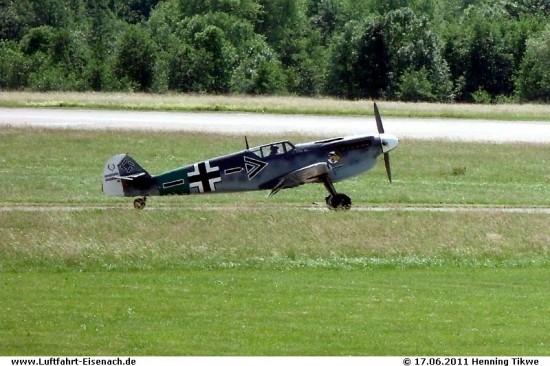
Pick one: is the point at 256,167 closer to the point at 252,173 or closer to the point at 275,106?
the point at 252,173

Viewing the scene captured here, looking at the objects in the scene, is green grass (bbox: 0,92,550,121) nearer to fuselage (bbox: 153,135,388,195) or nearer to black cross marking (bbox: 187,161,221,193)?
fuselage (bbox: 153,135,388,195)

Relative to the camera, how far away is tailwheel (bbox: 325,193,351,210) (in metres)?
29.1

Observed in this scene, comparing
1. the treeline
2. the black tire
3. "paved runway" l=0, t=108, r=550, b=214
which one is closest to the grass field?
the black tire

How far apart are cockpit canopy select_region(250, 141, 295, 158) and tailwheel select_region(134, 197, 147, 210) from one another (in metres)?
2.97

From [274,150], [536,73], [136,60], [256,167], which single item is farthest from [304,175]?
[136,60]

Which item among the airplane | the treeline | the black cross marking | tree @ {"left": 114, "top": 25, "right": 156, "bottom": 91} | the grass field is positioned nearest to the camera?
the grass field

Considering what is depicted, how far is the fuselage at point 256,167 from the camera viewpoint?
96.3ft

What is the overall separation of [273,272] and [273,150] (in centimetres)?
830

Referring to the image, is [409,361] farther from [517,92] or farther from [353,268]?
[517,92]

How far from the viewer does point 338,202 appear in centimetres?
2916

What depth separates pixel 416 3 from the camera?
11481 cm

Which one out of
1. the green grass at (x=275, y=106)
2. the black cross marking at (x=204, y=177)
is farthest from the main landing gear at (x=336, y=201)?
the green grass at (x=275, y=106)

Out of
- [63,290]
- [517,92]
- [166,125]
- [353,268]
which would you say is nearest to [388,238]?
[353,268]

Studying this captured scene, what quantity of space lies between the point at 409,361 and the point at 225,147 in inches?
1092
